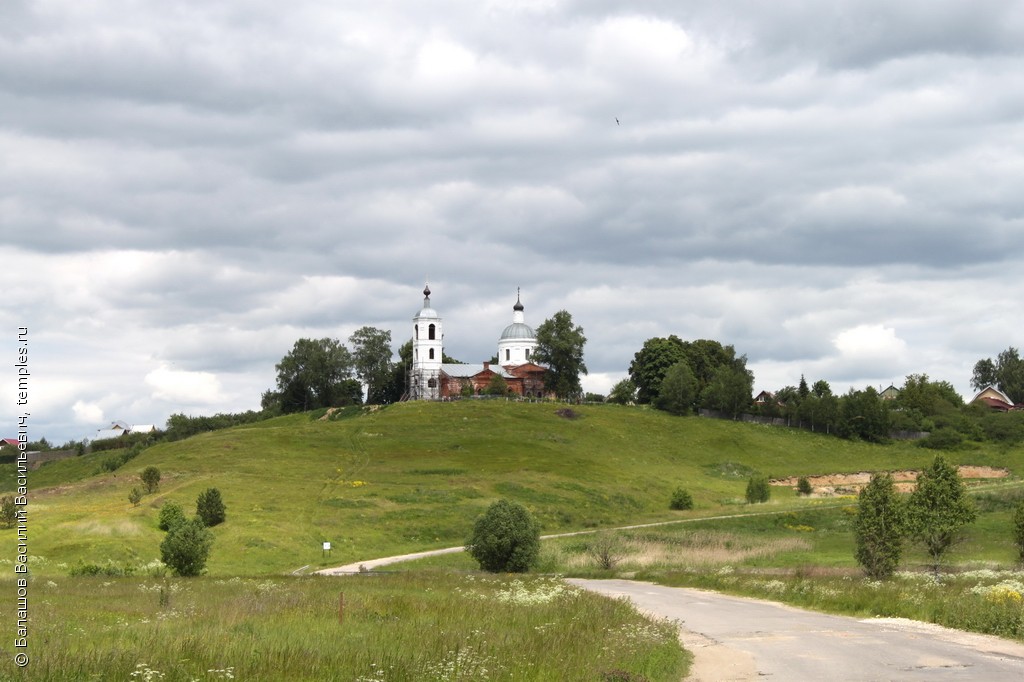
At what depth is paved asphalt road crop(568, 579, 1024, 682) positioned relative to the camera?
20.0 metres

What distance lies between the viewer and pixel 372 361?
168500 millimetres

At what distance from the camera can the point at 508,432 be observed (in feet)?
408

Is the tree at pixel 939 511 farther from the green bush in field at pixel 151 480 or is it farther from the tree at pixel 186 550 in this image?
the green bush in field at pixel 151 480

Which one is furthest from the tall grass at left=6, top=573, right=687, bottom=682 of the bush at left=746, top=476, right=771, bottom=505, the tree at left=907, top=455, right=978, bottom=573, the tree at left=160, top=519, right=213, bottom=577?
the bush at left=746, top=476, right=771, bottom=505

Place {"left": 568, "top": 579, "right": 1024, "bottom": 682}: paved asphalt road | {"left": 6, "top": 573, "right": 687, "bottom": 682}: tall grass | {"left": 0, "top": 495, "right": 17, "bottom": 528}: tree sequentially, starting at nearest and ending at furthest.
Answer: {"left": 6, "top": 573, "right": 687, "bottom": 682}: tall grass < {"left": 568, "top": 579, "right": 1024, "bottom": 682}: paved asphalt road < {"left": 0, "top": 495, "right": 17, "bottom": 528}: tree

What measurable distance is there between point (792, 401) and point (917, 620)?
12961 cm

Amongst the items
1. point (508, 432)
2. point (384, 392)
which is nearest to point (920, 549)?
point (508, 432)

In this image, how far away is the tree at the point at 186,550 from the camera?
47875 mm

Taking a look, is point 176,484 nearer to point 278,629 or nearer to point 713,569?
point 713,569

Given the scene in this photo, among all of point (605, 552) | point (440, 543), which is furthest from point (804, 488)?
point (605, 552)

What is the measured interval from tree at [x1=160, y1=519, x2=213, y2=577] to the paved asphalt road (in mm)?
23533

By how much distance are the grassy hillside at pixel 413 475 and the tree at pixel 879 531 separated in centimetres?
2956

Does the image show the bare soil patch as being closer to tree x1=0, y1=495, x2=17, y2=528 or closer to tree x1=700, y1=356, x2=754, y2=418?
tree x1=700, y1=356, x2=754, y2=418

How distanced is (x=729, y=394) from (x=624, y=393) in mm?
18709
